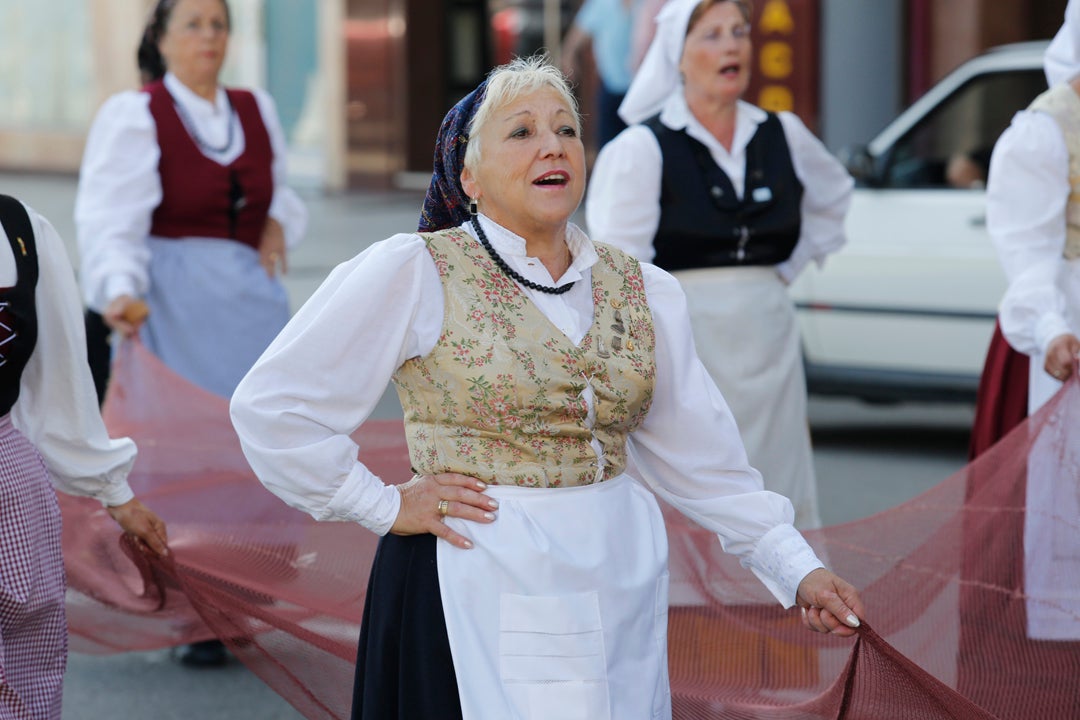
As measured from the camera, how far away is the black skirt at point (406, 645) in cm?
307

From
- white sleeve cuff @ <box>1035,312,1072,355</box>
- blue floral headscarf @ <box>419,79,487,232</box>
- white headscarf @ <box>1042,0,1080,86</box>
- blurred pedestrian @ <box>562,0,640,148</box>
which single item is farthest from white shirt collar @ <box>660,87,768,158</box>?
blurred pedestrian @ <box>562,0,640,148</box>

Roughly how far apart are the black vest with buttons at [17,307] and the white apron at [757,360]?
2.30 m

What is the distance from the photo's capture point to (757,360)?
552 cm

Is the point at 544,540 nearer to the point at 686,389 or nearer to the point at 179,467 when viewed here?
the point at 686,389

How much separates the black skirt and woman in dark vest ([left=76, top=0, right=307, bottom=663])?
291 cm

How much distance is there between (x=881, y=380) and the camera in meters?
8.71

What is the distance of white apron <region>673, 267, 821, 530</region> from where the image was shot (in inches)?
215

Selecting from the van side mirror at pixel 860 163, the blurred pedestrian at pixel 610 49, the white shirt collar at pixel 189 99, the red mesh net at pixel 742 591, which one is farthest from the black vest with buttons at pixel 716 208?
the blurred pedestrian at pixel 610 49

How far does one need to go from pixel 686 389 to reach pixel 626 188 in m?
2.06

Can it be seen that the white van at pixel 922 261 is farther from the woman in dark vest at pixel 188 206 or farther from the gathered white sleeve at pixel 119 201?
the gathered white sleeve at pixel 119 201

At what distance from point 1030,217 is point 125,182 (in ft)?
9.32

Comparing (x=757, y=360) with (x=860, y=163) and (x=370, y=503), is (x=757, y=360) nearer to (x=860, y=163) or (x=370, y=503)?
(x=370, y=503)

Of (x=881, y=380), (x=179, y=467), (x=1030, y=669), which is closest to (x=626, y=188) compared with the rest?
(x=179, y=467)

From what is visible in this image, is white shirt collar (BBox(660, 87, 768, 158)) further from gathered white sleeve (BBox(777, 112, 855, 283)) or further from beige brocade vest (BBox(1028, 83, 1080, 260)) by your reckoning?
beige brocade vest (BBox(1028, 83, 1080, 260))
